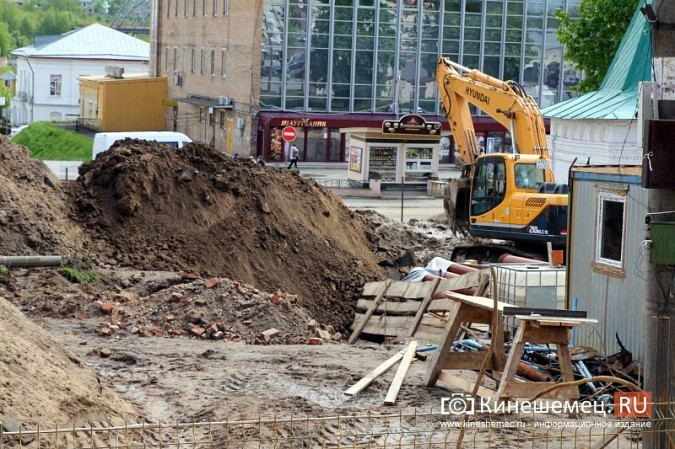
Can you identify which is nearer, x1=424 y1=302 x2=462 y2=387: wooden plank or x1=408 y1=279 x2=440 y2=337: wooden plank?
x1=424 y1=302 x2=462 y2=387: wooden plank

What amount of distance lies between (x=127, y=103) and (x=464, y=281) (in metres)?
47.0

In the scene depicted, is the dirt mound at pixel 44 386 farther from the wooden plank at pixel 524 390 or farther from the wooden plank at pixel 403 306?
the wooden plank at pixel 403 306

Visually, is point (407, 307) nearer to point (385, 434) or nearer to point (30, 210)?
point (30, 210)

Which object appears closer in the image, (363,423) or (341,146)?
(363,423)

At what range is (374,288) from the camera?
20.5 m

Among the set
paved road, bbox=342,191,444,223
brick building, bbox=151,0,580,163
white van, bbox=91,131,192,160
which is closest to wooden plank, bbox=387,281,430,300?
paved road, bbox=342,191,444,223

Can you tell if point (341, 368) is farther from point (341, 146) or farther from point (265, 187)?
point (341, 146)

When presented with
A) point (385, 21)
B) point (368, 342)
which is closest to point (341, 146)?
point (385, 21)

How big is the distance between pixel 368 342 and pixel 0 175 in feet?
26.9

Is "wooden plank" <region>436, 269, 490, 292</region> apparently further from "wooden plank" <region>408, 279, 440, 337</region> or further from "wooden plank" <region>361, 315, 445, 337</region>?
"wooden plank" <region>361, 315, 445, 337</region>

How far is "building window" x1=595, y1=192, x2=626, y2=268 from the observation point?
13.8m

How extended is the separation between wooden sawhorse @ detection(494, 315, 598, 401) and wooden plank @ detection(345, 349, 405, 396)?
5.33ft

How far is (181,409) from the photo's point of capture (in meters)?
12.1

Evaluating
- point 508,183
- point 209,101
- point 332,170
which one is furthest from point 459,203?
point 209,101
